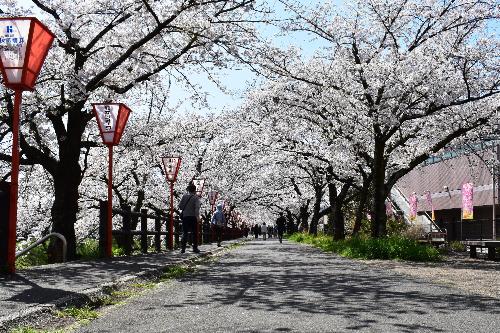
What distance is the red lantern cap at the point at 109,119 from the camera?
11.8 meters

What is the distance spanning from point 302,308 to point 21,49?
475 centimetres

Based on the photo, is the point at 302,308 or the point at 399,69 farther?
the point at 399,69

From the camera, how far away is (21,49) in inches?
277

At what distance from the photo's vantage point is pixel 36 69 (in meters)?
7.28

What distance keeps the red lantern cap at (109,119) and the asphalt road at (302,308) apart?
5031mm

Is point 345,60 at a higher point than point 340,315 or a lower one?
higher

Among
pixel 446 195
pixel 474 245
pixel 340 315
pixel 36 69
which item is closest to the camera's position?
pixel 340 315

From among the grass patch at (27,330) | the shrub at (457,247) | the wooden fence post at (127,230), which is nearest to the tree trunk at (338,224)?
the shrub at (457,247)

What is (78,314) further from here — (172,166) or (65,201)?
(172,166)

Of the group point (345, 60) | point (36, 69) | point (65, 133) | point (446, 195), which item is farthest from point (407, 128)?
point (446, 195)

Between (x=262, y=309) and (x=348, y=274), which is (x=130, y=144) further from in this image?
(x=262, y=309)

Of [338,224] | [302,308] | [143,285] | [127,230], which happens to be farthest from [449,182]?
[302,308]

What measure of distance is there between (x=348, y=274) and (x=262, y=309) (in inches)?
163

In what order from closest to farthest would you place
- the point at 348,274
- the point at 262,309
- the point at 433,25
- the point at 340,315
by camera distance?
the point at 340,315, the point at 262,309, the point at 348,274, the point at 433,25
